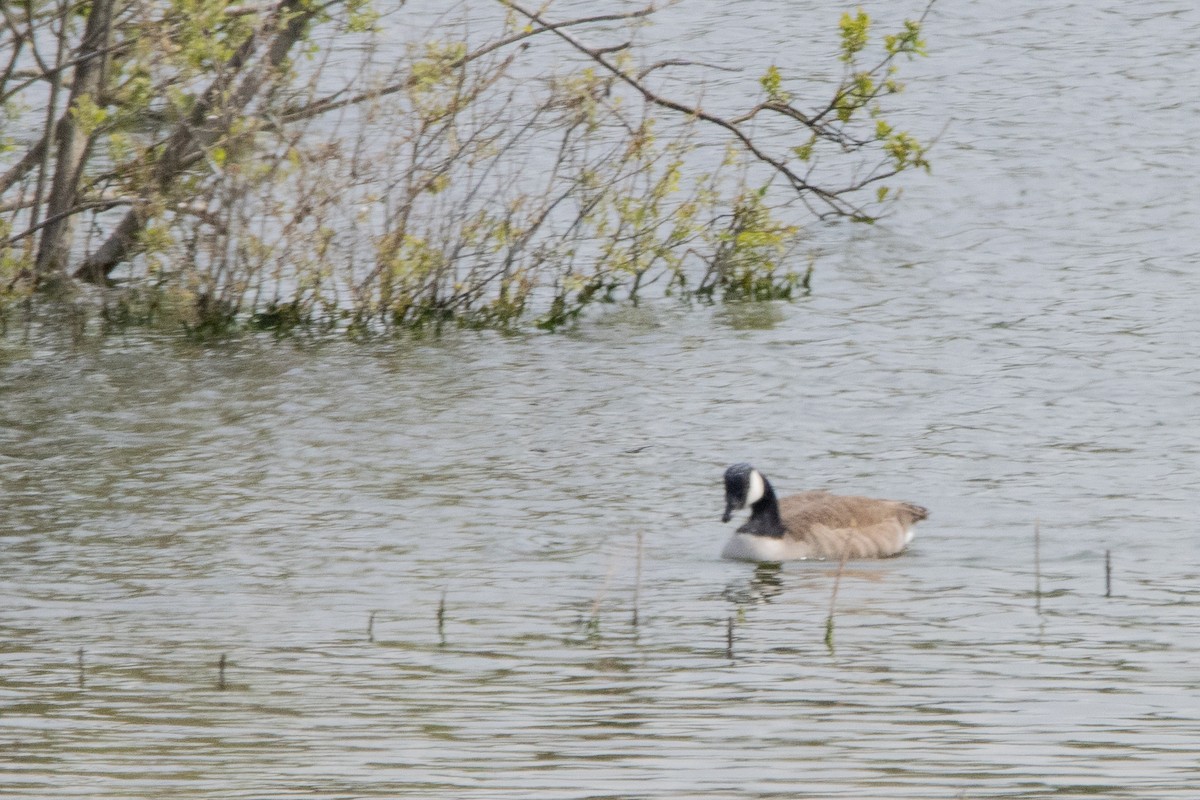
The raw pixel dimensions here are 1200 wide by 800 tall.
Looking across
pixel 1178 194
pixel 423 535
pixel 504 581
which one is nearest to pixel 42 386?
pixel 423 535

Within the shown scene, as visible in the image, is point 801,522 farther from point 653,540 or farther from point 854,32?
point 854,32

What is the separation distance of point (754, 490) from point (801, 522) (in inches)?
13.7

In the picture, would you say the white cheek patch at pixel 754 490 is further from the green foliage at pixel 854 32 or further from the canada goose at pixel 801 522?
the green foliage at pixel 854 32

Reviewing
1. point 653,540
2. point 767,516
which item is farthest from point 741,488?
point 653,540

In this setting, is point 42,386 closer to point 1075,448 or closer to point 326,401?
point 326,401

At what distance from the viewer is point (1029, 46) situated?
2703 centimetres

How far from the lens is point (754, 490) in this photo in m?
12.0

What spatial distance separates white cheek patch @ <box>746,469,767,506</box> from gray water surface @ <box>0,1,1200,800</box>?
356mm

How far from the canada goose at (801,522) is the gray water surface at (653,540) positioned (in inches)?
5.9

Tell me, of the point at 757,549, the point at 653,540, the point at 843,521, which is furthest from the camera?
the point at 843,521

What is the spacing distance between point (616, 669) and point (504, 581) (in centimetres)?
208

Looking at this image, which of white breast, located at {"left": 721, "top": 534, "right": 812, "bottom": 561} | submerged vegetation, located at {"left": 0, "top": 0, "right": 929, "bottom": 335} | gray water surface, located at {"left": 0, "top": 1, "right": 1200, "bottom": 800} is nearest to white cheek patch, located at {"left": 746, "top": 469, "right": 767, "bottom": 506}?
white breast, located at {"left": 721, "top": 534, "right": 812, "bottom": 561}

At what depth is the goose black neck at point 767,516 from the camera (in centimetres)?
1195

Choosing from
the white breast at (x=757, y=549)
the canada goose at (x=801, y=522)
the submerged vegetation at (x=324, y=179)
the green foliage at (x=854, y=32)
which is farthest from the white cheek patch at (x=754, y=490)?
the green foliage at (x=854, y=32)
